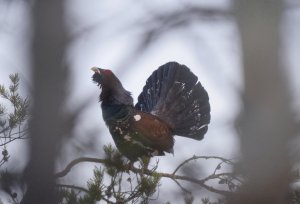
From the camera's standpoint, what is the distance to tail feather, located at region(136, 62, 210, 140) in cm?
315

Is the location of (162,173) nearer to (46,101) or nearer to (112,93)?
(46,101)

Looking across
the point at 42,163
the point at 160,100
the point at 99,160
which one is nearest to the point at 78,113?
the point at 42,163

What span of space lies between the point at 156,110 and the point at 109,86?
0.55 meters

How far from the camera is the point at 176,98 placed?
325 cm

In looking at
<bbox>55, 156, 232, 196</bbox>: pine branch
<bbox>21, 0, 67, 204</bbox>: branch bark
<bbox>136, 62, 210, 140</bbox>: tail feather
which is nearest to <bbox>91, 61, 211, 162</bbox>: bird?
<bbox>136, 62, 210, 140</bbox>: tail feather

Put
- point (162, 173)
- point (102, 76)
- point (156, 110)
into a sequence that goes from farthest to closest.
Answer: point (156, 110)
point (102, 76)
point (162, 173)

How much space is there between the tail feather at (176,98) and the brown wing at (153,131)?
0.75 ft

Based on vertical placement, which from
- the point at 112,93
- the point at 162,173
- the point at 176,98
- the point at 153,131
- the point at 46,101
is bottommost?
the point at 46,101

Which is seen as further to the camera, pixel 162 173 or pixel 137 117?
pixel 137 117

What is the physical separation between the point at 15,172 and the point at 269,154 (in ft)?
2.36

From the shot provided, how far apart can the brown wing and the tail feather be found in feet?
0.75

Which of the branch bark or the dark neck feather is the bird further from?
the branch bark

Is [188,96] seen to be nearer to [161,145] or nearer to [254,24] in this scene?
[161,145]

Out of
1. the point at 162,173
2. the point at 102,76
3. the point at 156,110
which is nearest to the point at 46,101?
the point at 162,173
